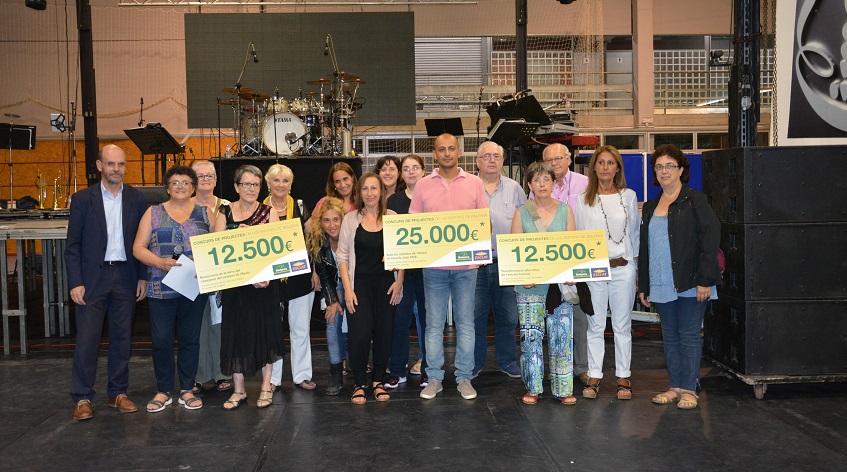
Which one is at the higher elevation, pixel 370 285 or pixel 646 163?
pixel 646 163

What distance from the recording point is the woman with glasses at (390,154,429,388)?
17.3 feet

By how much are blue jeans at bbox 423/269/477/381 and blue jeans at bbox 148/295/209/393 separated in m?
1.56

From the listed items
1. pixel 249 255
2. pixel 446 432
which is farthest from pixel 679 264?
pixel 249 255

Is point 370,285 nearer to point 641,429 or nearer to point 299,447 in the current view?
point 299,447

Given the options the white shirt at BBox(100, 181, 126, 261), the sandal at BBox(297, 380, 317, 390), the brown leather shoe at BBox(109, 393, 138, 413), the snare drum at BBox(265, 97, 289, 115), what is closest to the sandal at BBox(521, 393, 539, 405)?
the sandal at BBox(297, 380, 317, 390)

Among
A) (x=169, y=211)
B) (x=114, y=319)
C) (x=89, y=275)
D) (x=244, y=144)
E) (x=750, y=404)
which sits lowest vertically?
(x=750, y=404)

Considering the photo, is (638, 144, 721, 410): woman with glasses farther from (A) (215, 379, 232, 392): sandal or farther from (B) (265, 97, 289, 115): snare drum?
(B) (265, 97, 289, 115): snare drum

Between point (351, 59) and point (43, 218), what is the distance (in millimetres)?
6261

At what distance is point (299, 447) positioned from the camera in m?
4.10

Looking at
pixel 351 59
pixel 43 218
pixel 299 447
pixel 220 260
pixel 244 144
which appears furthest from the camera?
pixel 351 59

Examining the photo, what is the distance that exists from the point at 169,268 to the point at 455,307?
1.93 meters

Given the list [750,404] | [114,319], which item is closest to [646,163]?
[750,404]

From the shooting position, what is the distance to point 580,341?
5414mm

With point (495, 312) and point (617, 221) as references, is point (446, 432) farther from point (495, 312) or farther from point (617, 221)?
point (617, 221)
